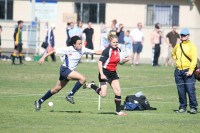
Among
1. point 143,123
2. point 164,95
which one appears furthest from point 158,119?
point 164,95

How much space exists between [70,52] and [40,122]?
9.98 ft

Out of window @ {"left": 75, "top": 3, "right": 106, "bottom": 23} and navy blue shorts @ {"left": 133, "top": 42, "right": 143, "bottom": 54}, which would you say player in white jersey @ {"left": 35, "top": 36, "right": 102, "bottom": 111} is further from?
window @ {"left": 75, "top": 3, "right": 106, "bottom": 23}

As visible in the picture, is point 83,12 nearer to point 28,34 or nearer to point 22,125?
point 28,34

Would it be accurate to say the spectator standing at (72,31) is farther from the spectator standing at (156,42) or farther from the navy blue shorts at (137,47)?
the spectator standing at (156,42)

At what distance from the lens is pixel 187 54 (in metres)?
18.2

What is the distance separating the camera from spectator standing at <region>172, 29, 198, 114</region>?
18.2m

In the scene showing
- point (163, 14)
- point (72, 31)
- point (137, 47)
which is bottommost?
point (137, 47)

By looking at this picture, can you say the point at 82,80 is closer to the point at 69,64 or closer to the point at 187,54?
the point at 69,64

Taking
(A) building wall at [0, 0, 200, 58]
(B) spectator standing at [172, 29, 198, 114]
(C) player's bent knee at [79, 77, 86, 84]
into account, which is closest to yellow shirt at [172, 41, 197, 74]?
(B) spectator standing at [172, 29, 198, 114]

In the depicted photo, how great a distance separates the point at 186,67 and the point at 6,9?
3181cm

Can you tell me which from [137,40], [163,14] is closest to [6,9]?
[163,14]

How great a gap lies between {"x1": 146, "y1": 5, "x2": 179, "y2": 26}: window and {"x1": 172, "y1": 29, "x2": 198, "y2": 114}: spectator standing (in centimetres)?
2967

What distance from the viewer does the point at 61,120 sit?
15.8 meters

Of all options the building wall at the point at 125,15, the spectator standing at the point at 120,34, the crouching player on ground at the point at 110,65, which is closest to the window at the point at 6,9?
the building wall at the point at 125,15
